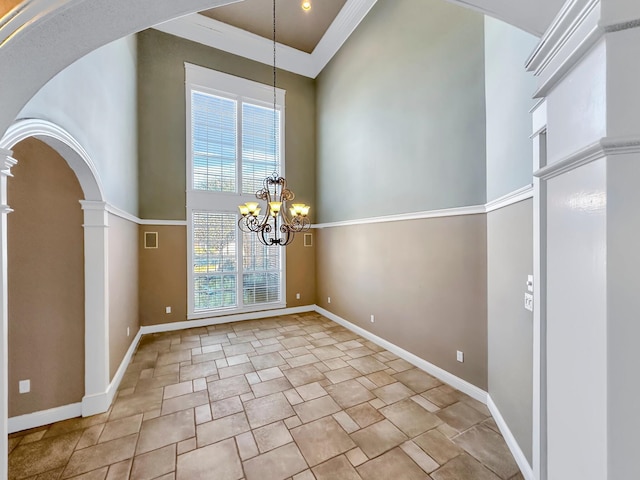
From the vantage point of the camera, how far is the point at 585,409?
71cm

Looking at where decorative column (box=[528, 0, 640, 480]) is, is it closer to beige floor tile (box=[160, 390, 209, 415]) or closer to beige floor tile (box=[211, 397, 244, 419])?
beige floor tile (box=[211, 397, 244, 419])

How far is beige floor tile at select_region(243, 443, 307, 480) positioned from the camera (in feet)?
6.33

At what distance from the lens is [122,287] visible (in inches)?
139

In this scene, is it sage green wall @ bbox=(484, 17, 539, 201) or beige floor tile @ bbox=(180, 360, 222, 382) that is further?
beige floor tile @ bbox=(180, 360, 222, 382)

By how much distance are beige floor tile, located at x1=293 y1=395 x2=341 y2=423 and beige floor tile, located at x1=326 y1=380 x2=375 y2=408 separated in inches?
3.3

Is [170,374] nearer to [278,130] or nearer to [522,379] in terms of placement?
[522,379]

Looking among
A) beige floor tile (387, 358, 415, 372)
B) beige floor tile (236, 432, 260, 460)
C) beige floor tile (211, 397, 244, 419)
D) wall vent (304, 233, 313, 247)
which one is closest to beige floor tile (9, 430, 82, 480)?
beige floor tile (211, 397, 244, 419)

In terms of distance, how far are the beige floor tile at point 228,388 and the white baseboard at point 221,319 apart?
236 cm

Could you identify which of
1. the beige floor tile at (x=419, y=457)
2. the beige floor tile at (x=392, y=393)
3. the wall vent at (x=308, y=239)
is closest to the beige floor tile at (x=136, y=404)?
Answer: the beige floor tile at (x=392, y=393)

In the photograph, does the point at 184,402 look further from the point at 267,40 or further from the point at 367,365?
the point at 267,40

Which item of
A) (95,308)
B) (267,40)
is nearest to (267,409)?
(95,308)

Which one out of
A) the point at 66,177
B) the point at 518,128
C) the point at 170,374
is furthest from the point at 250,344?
the point at 518,128
